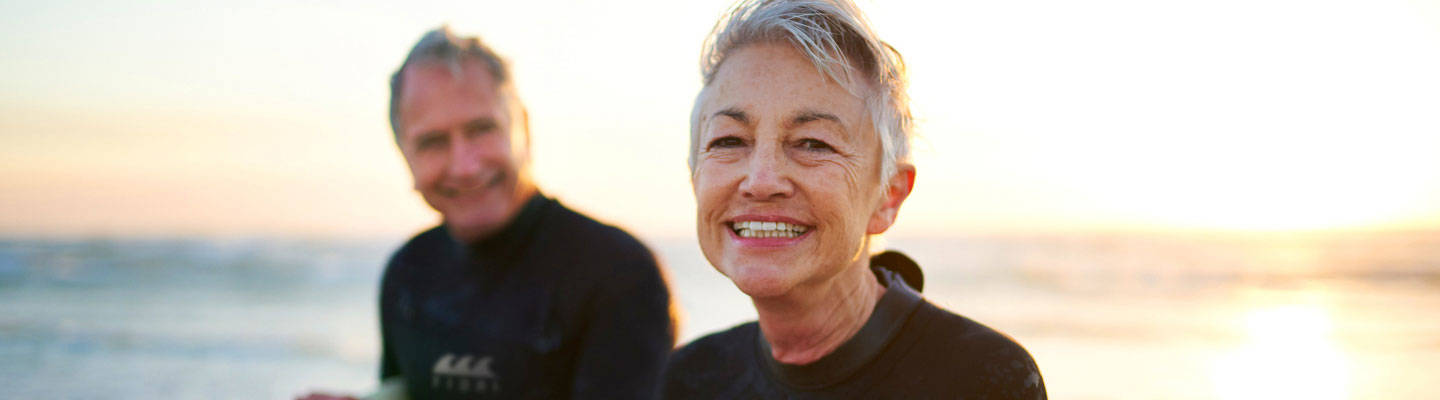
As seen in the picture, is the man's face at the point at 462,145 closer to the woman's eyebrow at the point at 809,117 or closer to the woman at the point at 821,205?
the woman at the point at 821,205

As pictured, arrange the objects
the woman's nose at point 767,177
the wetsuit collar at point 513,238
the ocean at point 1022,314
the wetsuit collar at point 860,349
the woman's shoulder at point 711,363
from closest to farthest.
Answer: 1. the woman's nose at point 767,177
2. the wetsuit collar at point 860,349
3. the woman's shoulder at point 711,363
4. the wetsuit collar at point 513,238
5. the ocean at point 1022,314

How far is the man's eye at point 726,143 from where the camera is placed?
2090mm

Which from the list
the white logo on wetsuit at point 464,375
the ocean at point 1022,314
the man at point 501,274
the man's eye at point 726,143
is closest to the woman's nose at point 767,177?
the man's eye at point 726,143

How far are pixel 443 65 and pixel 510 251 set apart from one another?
727mm

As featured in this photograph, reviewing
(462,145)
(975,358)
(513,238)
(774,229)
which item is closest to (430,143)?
(462,145)

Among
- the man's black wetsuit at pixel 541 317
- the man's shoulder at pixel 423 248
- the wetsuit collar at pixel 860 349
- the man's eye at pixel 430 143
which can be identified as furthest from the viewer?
the man's shoulder at pixel 423 248

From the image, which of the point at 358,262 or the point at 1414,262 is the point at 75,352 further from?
the point at 1414,262

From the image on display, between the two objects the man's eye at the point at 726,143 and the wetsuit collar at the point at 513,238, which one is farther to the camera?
the wetsuit collar at the point at 513,238

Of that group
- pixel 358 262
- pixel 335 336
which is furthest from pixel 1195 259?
pixel 358 262

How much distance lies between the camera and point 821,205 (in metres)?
1.96

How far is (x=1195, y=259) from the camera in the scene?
75.2ft

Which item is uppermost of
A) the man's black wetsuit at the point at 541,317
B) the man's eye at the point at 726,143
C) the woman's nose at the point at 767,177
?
the man's eye at the point at 726,143

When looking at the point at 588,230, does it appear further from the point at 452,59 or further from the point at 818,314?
the point at 818,314

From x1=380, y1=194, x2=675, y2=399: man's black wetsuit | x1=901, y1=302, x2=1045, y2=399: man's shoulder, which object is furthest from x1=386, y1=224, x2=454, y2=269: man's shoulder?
x1=901, y1=302, x2=1045, y2=399: man's shoulder
